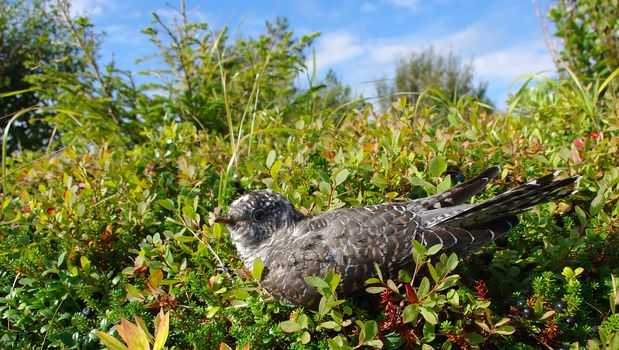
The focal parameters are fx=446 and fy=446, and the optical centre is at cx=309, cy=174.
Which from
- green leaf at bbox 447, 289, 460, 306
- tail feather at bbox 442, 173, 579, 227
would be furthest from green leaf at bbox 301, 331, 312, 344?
tail feather at bbox 442, 173, 579, 227

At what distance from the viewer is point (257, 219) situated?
224cm

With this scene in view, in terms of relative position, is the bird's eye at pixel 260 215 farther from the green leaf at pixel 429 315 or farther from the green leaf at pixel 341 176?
the green leaf at pixel 429 315

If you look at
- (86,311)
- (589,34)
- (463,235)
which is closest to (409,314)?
(463,235)

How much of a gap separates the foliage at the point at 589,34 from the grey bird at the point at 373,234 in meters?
4.57

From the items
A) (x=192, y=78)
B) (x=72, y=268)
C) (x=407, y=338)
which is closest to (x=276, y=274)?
(x=407, y=338)

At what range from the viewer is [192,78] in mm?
5586

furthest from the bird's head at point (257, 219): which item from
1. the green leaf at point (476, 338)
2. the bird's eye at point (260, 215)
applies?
the green leaf at point (476, 338)

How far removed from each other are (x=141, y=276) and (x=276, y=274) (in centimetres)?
85

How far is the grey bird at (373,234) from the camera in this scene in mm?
1827

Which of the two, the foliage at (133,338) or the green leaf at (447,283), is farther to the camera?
the green leaf at (447,283)

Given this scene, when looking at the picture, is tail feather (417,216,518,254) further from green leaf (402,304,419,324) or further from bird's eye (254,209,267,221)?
bird's eye (254,209,267,221)

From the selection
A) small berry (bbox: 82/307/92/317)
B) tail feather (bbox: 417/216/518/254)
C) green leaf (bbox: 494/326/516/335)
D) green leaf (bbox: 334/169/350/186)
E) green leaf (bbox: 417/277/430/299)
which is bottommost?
green leaf (bbox: 494/326/516/335)

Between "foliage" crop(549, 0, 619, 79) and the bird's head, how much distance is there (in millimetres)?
5135

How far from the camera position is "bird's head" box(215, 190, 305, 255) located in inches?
87.3
